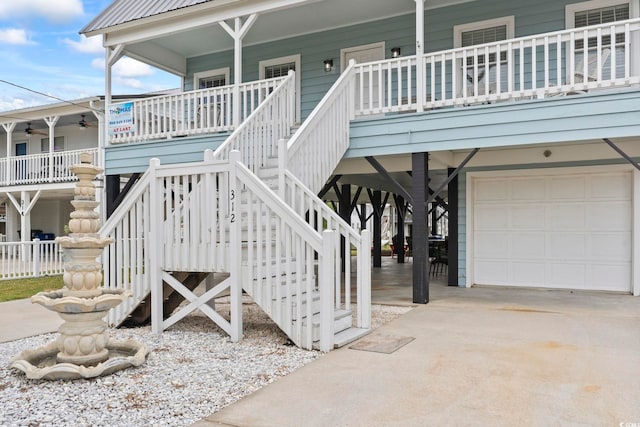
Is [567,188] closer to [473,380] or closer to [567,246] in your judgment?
[567,246]

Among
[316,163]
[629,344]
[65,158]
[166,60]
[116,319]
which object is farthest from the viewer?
[65,158]

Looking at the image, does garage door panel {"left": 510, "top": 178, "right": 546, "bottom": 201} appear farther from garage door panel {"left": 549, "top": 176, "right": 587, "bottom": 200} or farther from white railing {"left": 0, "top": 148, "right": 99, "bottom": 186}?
white railing {"left": 0, "top": 148, "right": 99, "bottom": 186}

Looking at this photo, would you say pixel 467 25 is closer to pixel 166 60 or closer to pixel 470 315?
pixel 470 315

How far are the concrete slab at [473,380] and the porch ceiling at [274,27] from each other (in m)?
6.04

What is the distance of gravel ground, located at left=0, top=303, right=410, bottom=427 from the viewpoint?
10.4 feet

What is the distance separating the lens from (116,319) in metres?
5.91

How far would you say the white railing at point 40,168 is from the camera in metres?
16.4

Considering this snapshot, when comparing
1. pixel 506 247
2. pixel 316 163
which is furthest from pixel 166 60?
pixel 506 247

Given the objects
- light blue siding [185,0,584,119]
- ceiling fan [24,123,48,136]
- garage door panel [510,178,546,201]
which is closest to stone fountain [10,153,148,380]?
light blue siding [185,0,584,119]

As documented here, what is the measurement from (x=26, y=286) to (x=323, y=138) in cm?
746

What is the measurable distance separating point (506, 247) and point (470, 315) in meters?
3.25

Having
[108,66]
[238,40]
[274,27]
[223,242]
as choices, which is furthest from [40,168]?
[223,242]

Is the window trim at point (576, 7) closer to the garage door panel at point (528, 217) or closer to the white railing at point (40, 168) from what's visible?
the garage door panel at point (528, 217)

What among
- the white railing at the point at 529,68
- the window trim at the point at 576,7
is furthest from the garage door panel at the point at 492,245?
the window trim at the point at 576,7
